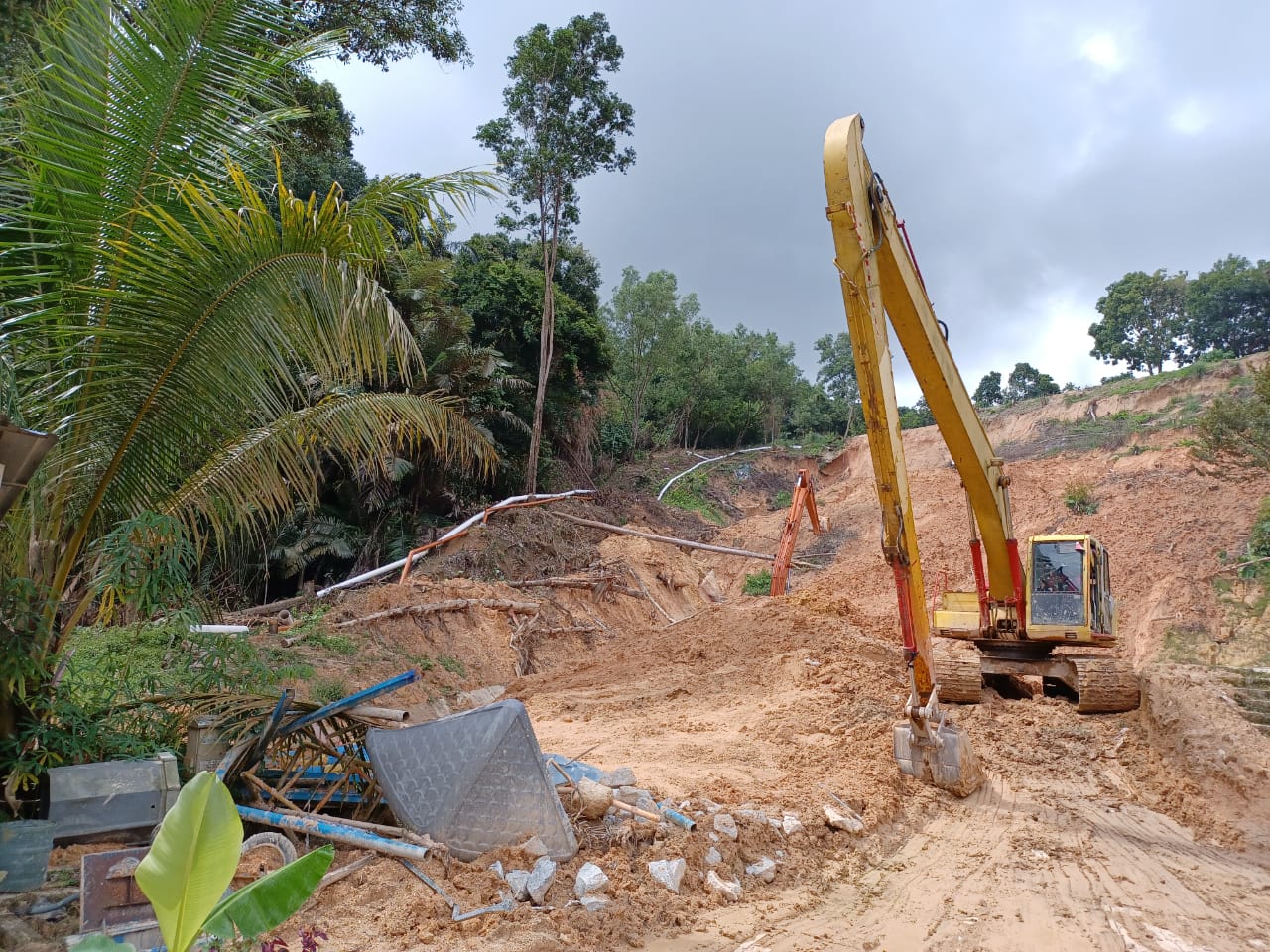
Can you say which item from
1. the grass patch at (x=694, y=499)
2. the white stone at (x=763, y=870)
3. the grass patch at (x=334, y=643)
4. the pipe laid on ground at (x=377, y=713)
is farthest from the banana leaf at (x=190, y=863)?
the grass patch at (x=694, y=499)

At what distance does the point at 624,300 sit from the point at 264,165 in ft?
102

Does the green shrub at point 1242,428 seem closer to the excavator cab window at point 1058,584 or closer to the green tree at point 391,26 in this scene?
the excavator cab window at point 1058,584

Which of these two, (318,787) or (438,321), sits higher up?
(438,321)

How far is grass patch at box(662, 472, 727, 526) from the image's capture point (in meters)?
30.2

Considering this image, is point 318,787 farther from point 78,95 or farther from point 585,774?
point 78,95

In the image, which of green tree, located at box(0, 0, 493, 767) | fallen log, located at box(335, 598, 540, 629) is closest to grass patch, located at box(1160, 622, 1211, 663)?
fallen log, located at box(335, 598, 540, 629)

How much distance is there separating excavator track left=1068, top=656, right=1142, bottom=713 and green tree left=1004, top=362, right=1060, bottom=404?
45.3m

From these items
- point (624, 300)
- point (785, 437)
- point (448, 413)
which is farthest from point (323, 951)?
point (785, 437)

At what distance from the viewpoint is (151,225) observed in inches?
188

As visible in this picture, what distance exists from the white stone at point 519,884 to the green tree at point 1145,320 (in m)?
54.0

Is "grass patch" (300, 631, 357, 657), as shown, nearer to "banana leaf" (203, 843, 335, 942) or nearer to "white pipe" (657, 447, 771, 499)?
"banana leaf" (203, 843, 335, 942)

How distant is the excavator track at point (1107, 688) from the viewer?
31.5 ft

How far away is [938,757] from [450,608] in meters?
7.89

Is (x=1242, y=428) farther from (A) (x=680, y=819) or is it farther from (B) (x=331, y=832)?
(B) (x=331, y=832)
